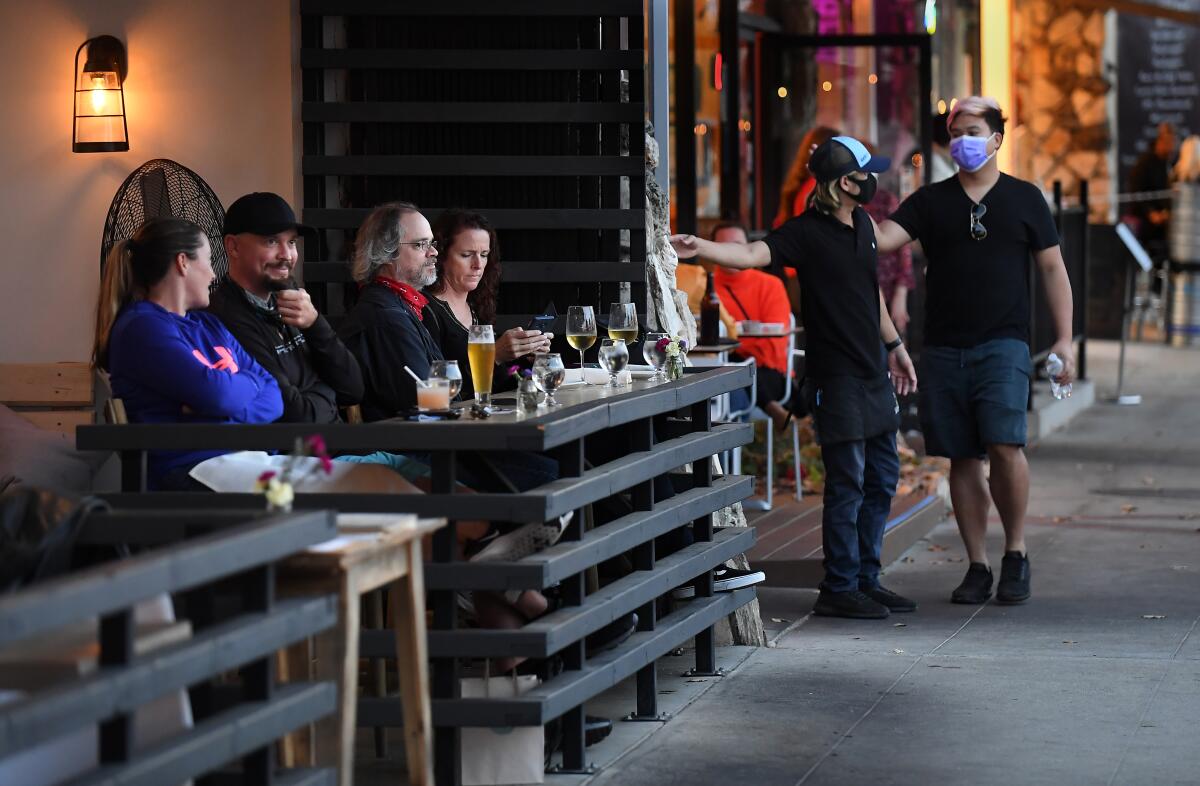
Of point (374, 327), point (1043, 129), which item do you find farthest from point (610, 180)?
point (1043, 129)

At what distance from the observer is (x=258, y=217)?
17.1ft

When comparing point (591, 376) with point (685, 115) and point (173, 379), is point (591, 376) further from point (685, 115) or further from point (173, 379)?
point (685, 115)

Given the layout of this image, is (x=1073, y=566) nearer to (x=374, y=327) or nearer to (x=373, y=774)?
(x=374, y=327)

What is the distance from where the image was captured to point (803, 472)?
372 inches

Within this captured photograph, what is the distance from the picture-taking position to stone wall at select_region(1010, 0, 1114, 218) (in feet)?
67.4

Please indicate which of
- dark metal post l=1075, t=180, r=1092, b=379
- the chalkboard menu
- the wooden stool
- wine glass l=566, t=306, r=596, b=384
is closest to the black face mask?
wine glass l=566, t=306, r=596, b=384

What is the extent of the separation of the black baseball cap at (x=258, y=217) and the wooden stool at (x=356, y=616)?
1.34 m

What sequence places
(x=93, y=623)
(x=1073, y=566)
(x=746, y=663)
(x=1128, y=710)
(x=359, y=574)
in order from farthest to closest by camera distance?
(x=1073, y=566) → (x=746, y=663) → (x=1128, y=710) → (x=359, y=574) → (x=93, y=623)

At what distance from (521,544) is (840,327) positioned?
7.50ft

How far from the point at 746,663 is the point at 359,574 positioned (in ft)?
8.49

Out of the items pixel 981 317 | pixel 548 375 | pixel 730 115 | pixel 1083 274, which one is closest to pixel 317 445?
pixel 548 375

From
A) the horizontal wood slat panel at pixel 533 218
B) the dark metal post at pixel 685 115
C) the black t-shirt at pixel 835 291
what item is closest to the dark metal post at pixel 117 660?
the horizontal wood slat panel at pixel 533 218

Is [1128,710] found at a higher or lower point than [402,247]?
lower

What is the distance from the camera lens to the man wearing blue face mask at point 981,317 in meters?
6.96
